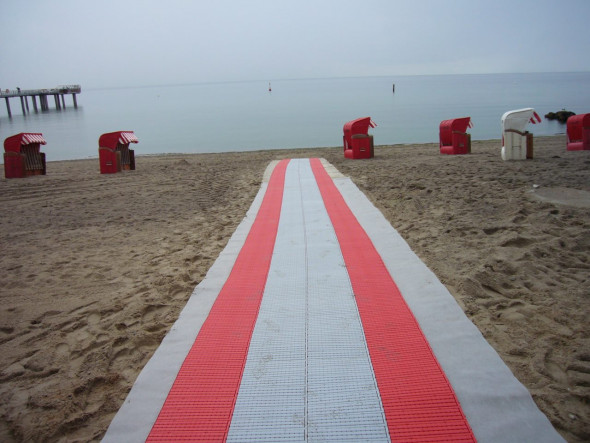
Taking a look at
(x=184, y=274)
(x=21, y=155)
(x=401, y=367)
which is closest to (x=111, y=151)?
(x=21, y=155)

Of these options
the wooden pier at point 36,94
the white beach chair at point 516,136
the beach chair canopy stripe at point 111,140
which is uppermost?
the wooden pier at point 36,94

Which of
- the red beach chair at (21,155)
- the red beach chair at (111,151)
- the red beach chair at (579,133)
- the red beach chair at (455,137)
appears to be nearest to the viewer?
the red beach chair at (579,133)

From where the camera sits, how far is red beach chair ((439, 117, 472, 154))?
11.8 m

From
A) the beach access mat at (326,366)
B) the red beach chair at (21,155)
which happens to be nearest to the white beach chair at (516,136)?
the beach access mat at (326,366)

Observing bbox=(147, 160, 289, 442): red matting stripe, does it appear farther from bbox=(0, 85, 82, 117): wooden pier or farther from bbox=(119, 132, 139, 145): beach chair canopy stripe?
bbox=(0, 85, 82, 117): wooden pier

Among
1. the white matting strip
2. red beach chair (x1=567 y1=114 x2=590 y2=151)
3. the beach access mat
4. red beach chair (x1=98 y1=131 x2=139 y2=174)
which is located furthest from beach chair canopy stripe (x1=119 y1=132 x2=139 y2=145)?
red beach chair (x1=567 y1=114 x2=590 y2=151)

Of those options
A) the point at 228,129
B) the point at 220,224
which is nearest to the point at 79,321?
the point at 220,224

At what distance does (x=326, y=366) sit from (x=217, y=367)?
2.15ft

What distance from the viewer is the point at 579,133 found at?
A: 36.9ft

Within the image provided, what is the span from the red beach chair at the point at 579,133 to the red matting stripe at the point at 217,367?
33.3 feet

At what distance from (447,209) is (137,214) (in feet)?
15.0

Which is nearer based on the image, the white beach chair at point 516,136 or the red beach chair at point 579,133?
the white beach chair at point 516,136

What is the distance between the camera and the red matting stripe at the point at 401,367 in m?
2.04

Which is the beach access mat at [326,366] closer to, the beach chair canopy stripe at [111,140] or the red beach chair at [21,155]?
the beach chair canopy stripe at [111,140]
